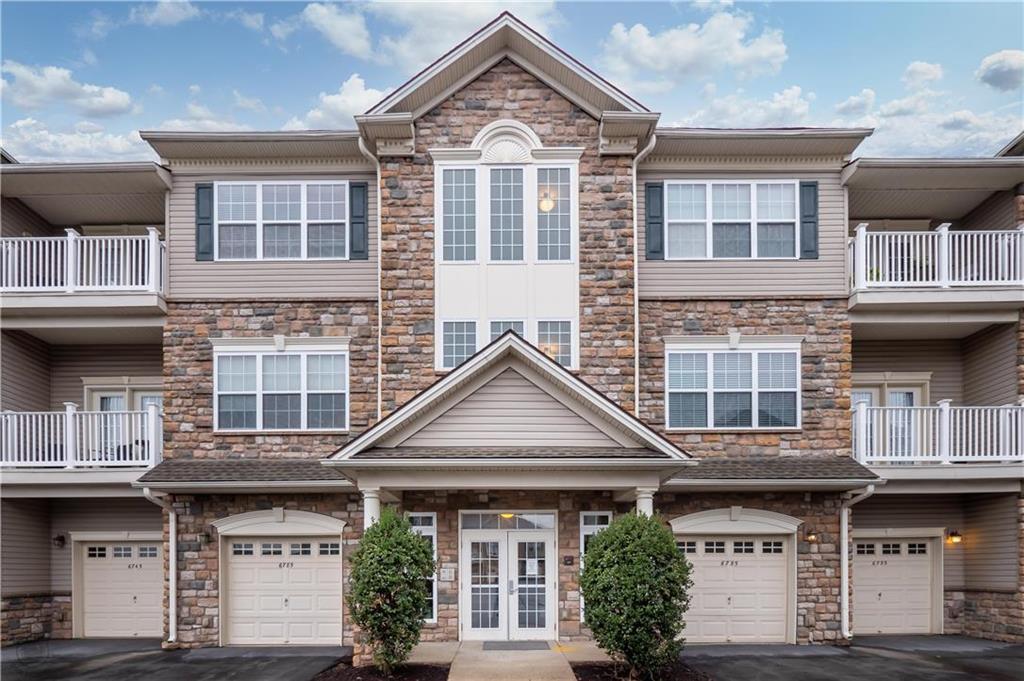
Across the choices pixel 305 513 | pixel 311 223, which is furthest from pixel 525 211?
pixel 305 513

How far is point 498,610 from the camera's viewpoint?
42.5 feet

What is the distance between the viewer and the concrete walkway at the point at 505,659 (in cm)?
1057

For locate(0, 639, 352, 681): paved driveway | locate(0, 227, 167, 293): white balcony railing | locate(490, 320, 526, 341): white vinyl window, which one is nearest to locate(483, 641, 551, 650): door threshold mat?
locate(0, 639, 352, 681): paved driveway

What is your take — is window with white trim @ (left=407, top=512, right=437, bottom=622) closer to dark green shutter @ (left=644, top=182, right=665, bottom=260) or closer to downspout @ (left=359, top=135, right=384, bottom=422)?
downspout @ (left=359, top=135, right=384, bottom=422)

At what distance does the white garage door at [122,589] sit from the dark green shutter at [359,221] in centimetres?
741

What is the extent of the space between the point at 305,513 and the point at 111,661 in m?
3.96

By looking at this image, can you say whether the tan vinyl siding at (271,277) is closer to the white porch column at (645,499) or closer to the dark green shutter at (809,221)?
the white porch column at (645,499)

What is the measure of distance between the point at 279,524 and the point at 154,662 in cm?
294

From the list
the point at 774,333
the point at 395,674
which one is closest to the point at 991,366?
the point at 774,333

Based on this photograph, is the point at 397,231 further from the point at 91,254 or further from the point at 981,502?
the point at 981,502

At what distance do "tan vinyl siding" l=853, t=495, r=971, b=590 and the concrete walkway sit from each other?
6.72 m

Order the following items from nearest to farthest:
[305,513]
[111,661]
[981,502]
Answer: [111,661]
[305,513]
[981,502]

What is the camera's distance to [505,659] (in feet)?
37.6

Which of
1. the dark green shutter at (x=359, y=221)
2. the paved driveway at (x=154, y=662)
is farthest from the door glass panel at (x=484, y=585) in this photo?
the dark green shutter at (x=359, y=221)
